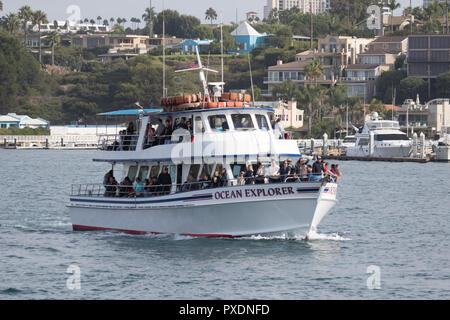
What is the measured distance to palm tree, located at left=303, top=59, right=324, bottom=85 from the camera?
16200 cm

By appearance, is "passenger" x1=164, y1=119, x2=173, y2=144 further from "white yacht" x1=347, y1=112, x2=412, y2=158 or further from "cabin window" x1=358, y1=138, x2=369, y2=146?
"cabin window" x1=358, y1=138, x2=369, y2=146

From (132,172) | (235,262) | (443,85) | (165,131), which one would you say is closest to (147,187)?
(132,172)

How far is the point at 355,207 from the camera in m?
53.5

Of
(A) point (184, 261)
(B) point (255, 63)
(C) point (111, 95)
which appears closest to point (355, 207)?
(A) point (184, 261)

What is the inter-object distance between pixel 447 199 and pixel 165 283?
34131 millimetres

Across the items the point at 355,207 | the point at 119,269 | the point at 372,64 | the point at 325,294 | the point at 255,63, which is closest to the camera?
the point at 325,294

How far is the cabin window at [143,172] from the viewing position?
38.4 meters

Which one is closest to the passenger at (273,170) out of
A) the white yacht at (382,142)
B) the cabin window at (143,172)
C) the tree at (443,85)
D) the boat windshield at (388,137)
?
the cabin window at (143,172)

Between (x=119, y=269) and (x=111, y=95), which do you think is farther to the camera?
(x=111, y=95)

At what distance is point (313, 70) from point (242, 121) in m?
127

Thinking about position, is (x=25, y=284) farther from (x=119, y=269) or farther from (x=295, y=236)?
(x=295, y=236)

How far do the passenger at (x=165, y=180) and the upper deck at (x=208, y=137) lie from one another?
493 mm

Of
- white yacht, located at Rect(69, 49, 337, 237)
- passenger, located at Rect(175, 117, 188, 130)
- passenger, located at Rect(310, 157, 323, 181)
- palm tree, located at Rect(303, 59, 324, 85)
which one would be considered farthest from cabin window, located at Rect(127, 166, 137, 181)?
palm tree, located at Rect(303, 59, 324, 85)

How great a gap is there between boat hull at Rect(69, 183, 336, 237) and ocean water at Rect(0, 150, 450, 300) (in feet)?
1.54
